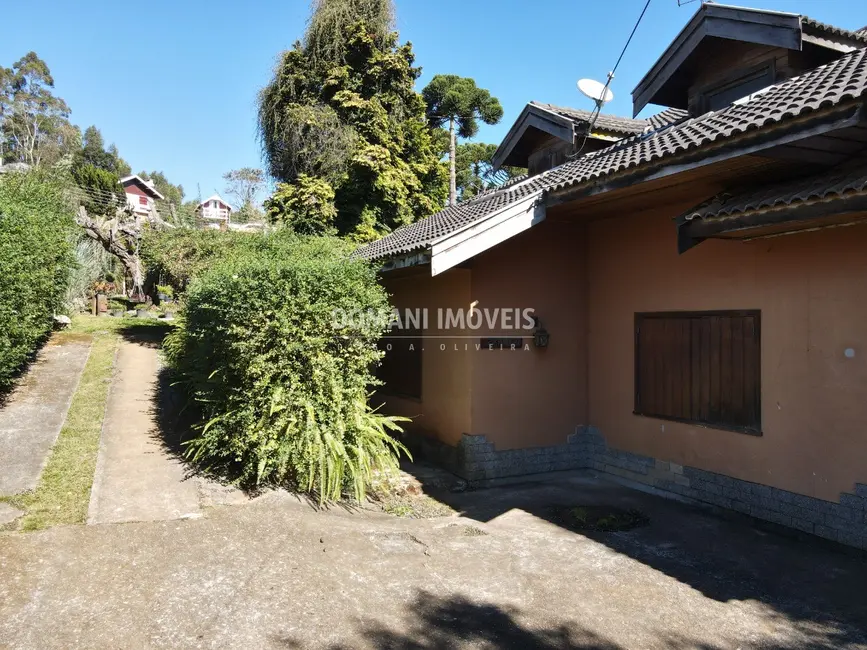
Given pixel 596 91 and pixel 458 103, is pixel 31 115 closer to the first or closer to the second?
pixel 458 103

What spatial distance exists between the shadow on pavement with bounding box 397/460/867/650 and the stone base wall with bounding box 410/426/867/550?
0.21 metres

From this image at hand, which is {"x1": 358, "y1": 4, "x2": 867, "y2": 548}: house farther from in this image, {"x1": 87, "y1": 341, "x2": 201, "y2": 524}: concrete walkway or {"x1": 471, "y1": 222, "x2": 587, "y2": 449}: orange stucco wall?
{"x1": 87, "y1": 341, "x2": 201, "y2": 524}: concrete walkway

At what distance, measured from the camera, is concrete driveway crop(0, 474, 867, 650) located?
3736mm

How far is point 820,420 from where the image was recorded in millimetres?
5707

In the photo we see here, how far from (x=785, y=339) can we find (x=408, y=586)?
4773 mm

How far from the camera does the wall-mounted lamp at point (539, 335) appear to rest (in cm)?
835

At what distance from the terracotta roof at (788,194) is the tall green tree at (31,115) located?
5173 centimetres

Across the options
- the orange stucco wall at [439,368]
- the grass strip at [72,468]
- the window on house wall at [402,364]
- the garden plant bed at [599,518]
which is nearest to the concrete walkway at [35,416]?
the grass strip at [72,468]

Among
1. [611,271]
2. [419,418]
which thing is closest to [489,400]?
[419,418]

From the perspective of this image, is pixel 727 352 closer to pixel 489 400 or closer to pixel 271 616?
pixel 489 400

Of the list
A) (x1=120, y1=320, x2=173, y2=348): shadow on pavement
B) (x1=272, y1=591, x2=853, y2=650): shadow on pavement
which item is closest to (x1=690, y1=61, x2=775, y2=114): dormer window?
(x1=272, y1=591, x2=853, y2=650): shadow on pavement

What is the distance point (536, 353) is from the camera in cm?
847

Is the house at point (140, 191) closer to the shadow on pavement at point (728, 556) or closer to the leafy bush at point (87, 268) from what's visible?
the leafy bush at point (87, 268)

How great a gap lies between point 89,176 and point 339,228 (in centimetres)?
3635
